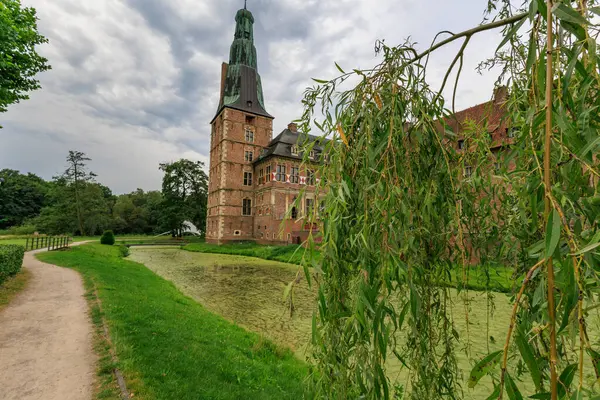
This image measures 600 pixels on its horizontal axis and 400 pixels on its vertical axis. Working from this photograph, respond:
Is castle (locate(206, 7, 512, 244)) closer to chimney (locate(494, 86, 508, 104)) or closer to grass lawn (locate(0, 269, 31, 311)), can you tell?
grass lawn (locate(0, 269, 31, 311))

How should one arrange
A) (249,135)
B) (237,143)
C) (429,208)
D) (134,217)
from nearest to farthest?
1. (429,208)
2. (237,143)
3. (249,135)
4. (134,217)

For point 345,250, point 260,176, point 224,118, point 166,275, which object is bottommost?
point 166,275

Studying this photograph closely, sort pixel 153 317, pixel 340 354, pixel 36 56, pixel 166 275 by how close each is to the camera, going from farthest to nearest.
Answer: pixel 166 275 → pixel 36 56 → pixel 153 317 → pixel 340 354

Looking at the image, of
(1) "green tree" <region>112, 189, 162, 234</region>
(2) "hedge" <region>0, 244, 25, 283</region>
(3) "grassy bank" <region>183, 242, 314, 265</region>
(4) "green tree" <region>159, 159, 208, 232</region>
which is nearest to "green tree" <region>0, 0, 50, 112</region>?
(2) "hedge" <region>0, 244, 25, 283</region>

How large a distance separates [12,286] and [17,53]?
7.06m

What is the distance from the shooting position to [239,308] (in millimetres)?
9039

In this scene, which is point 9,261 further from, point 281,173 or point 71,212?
point 71,212

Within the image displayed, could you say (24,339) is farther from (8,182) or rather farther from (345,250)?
(8,182)

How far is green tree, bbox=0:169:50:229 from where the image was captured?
4759 centimetres

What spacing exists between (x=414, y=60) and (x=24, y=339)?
268 inches

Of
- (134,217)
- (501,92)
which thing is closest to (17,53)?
(501,92)

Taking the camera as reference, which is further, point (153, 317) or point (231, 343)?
point (153, 317)

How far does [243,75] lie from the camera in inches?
1289

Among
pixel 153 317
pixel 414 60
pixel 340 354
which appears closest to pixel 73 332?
pixel 153 317
